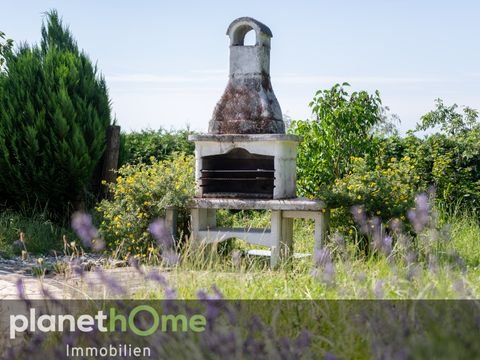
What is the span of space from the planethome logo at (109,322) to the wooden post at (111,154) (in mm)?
6710

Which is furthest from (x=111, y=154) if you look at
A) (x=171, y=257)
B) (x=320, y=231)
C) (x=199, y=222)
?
(x=171, y=257)

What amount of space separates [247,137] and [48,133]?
4.10 meters

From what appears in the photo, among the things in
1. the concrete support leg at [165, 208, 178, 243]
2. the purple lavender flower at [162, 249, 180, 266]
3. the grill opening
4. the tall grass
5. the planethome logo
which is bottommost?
the tall grass

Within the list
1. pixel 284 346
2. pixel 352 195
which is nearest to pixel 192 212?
pixel 352 195

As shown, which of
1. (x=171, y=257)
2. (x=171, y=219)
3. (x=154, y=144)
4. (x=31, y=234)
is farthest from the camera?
(x=154, y=144)

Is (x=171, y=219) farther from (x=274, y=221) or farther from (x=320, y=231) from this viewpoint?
(x=320, y=231)

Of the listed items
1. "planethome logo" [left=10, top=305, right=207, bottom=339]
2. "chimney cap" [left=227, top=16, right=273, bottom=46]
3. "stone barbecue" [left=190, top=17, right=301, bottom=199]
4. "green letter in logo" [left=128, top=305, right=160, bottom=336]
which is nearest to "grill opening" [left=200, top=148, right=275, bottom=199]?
"stone barbecue" [left=190, top=17, right=301, bottom=199]

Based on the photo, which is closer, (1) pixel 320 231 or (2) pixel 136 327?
(2) pixel 136 327

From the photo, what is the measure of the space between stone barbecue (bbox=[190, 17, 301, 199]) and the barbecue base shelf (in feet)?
0.66

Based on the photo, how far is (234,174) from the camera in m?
8.31

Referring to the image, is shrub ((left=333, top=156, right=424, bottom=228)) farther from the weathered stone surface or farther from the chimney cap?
the chimney cap

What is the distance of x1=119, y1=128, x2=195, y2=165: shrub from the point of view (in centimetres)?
1201

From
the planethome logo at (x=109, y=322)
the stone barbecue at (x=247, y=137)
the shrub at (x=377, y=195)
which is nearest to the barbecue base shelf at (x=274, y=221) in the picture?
the stone barbecue at (x=247, y=137)

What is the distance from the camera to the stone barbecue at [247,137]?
25.4 ft
